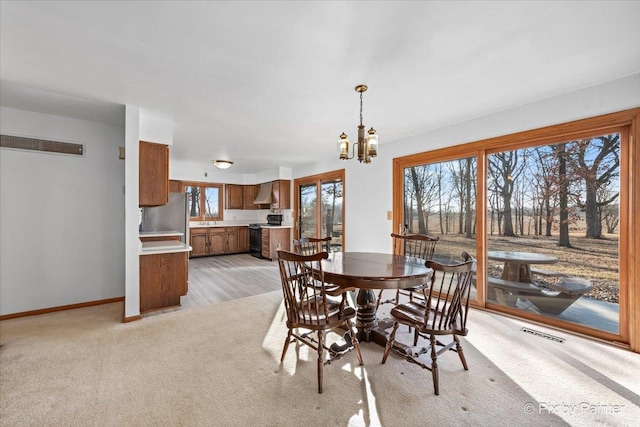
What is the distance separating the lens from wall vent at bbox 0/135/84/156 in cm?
312

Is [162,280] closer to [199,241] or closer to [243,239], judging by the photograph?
[199,241]

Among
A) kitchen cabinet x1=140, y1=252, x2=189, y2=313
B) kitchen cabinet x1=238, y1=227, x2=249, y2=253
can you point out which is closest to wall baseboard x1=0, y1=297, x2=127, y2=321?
kitchen cabinet x1=140, y1=252, x2=189, y2=313

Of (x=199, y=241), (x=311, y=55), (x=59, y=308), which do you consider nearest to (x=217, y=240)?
(x=199, y=241)

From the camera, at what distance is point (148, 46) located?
1.94 m

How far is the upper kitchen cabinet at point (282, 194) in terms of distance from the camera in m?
7.14

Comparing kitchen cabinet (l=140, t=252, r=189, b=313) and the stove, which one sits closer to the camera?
kitchen cabinet (l=140, t=252, r=189, b=313)

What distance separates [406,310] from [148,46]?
9.29 ft

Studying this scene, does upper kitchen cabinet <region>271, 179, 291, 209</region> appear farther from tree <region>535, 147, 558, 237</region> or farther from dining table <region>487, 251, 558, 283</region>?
tree <region>535, 147, 558, 237</region>

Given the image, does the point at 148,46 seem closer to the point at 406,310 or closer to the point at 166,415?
the point at 166,415

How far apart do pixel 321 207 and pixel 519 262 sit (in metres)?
4.04

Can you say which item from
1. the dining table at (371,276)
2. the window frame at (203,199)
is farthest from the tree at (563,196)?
the window frame at (203,199)

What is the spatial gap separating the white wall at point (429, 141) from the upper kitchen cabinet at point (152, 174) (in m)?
3.00

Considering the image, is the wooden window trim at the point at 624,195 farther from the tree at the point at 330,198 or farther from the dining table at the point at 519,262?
the tree at the point at 330,198

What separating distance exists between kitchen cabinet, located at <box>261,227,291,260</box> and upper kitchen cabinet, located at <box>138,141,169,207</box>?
12.2ft
